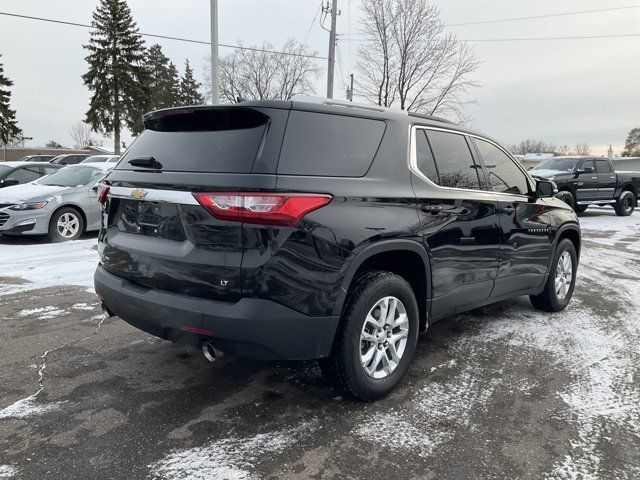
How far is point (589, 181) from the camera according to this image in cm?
1536

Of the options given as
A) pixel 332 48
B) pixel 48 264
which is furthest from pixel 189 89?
pixel 48 264

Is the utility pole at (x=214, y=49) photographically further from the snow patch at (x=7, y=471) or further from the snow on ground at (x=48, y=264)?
the snow patch at (x=7, y=471)

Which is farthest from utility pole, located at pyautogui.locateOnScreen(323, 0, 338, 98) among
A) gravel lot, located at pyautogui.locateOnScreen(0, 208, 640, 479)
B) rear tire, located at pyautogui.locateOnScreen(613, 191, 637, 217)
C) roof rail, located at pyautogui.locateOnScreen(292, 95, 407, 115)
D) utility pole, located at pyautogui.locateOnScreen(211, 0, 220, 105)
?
roof rail, located at pyautogui.locateOnScreen(292, 95, 407, 115)

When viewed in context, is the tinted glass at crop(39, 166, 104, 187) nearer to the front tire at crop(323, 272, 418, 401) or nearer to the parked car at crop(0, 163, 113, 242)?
the parked car at crop(0, 163, 113, 242)

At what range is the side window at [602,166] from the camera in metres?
15.9

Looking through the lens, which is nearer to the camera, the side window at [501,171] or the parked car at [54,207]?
the side window at [501,171]

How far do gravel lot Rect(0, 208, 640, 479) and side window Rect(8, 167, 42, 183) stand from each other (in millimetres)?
8269

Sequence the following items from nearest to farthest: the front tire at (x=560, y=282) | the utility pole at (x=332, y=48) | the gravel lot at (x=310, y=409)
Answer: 1. the gravel lot at (x=310, y=409)
2. the front tire at (x=560, y=282)
3. the utility pole at (x=332, y=48)

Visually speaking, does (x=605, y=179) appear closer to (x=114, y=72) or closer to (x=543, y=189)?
(x=543, y=189)

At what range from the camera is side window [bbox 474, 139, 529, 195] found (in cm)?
424

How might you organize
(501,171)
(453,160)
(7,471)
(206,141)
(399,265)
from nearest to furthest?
(7,471)
(206,141)
(399,265)
(453,160)
(501,171)

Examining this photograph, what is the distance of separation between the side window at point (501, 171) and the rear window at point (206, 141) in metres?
2.29

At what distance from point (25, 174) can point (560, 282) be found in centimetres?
1185

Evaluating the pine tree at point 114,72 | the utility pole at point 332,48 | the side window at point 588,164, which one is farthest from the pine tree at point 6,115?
the side window at point 588,164
